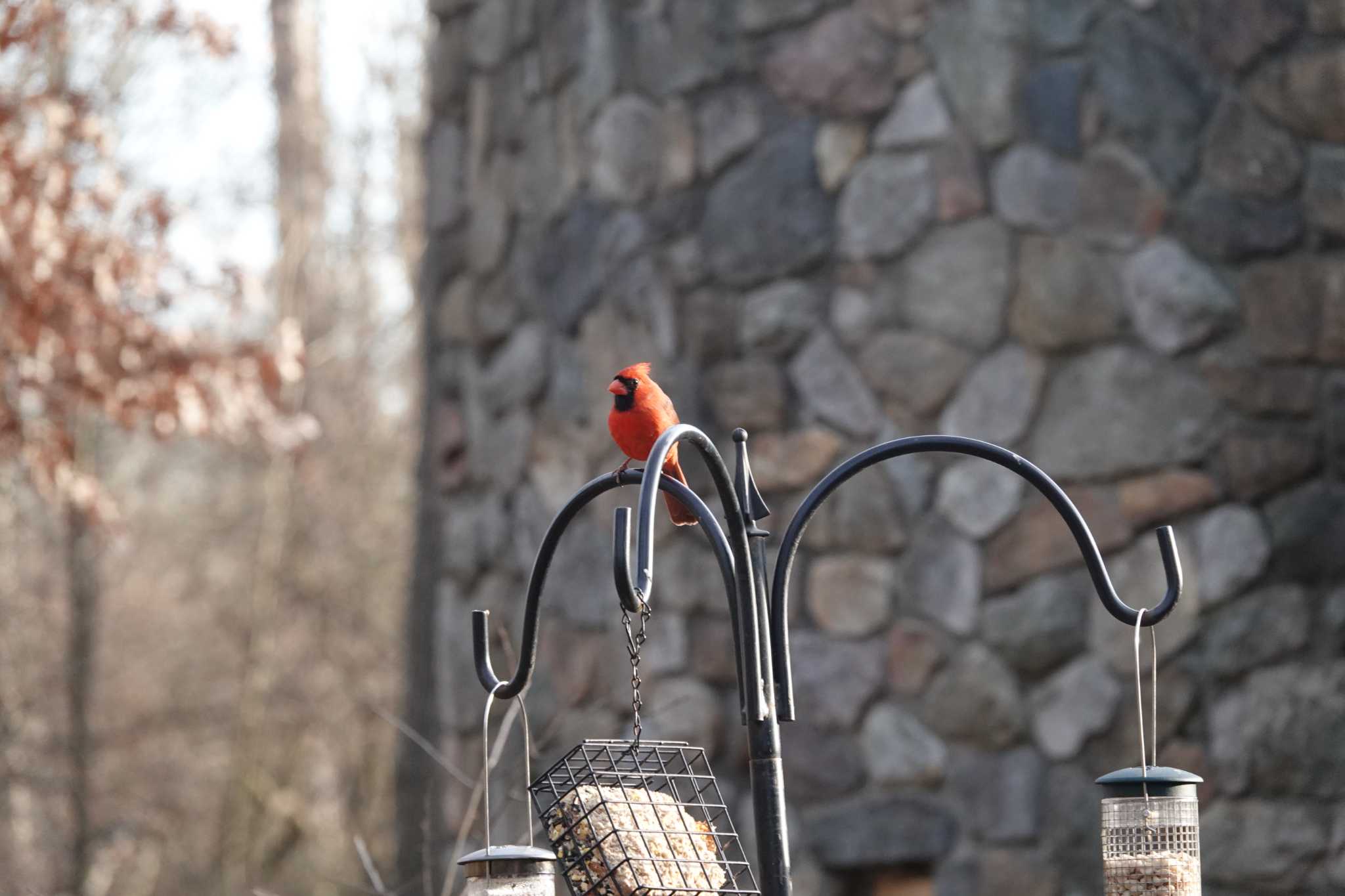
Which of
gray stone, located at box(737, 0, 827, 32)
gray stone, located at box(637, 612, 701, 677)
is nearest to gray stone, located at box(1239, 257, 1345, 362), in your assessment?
gray stone, located at box(737, 0, 827, 32)

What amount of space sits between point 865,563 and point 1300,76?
176cm

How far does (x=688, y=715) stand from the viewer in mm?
5016

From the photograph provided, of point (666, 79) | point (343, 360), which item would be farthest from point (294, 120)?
point (666, 79)

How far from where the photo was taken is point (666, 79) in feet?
17.3

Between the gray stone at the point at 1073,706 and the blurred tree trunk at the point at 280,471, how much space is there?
23.2 ft

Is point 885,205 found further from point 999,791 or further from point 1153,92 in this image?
point 999,791

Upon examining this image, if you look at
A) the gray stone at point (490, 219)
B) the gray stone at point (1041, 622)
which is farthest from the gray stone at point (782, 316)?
the gray stone at point (490, 219)

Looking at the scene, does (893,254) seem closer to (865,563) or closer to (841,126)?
(841,126)

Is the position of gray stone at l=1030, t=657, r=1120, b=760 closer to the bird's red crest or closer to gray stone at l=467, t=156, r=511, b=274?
the bird's red crest

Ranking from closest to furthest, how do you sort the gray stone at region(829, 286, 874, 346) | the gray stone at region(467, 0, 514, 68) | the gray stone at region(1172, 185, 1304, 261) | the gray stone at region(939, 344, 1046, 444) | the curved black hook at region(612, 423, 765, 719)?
the curved black hook at region(612, 423, 765, 719), the gray stone at region(1172, 185, 1304, 261), the gray stone at region(939, 344, 1046, 444), the gray stone at region(829, 286, 874, 346), the gray stone at region(467, 0, 514, 68)

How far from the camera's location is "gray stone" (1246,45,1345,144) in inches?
173

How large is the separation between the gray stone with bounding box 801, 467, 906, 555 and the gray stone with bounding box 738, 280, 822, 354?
18.2 inches

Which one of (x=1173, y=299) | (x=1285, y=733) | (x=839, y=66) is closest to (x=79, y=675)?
(x=839, y=66)

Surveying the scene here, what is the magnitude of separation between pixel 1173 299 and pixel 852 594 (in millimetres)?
1209
